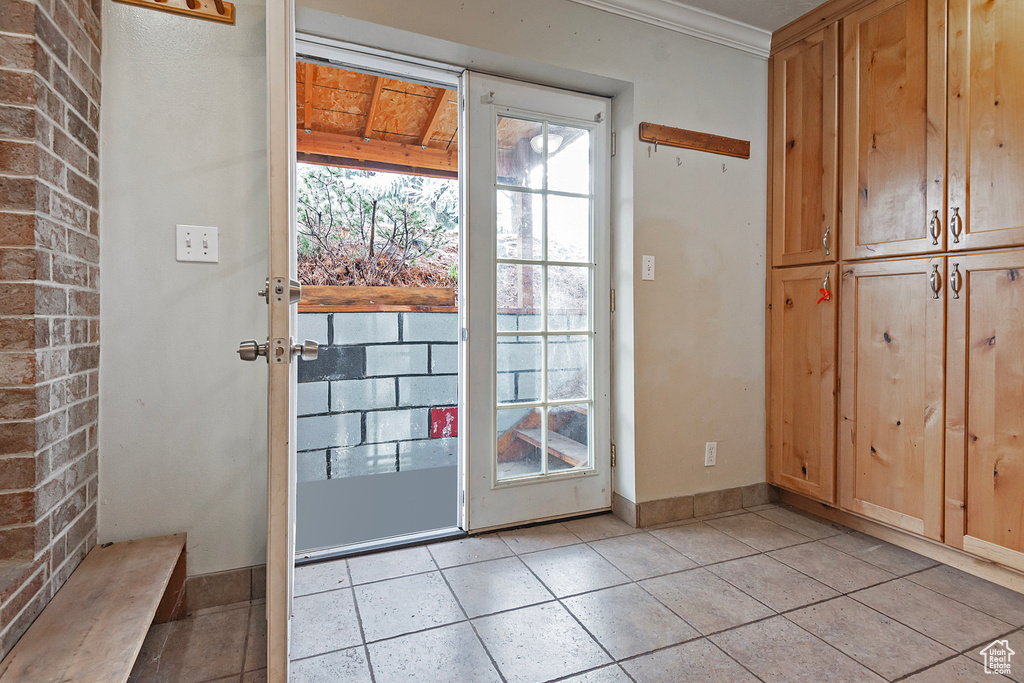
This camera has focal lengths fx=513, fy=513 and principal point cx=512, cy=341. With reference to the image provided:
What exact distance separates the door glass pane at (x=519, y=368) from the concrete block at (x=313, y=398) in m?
1.92

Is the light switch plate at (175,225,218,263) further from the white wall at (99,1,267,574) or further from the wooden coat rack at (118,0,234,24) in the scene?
the wooden coat rack at (118,0,234,24)

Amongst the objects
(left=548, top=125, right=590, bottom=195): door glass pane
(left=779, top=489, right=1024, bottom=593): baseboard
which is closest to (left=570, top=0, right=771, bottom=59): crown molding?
(left=548, top=125, right=590, bottom=195): door glass pane

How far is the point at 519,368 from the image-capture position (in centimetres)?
222

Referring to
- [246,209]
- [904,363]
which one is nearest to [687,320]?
[904,363]

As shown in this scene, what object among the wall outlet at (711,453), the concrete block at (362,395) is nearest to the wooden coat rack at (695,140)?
the wall outlet at (711,453)

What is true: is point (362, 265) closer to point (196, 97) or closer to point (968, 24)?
point (196, 97)

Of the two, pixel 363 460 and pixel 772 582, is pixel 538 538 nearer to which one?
pixel 772 582

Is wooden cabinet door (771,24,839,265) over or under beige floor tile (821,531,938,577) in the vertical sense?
over

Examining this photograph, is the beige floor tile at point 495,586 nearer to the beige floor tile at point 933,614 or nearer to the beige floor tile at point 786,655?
the beige floor tile at point 786,655

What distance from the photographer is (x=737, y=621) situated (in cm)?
153

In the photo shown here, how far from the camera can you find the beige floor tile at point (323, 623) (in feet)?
4.65

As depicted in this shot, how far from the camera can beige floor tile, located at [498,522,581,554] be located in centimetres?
204

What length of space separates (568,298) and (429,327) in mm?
1875

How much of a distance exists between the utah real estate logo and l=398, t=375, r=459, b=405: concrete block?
319 centimetres
